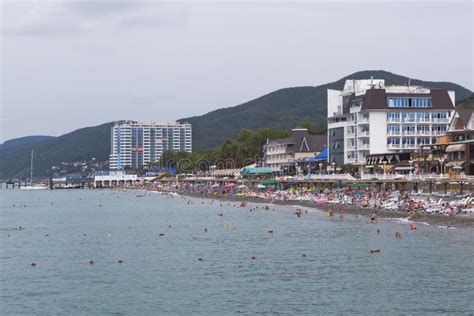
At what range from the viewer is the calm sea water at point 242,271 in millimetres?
28125

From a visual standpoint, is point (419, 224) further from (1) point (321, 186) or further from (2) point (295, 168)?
(2) point (295, 168)

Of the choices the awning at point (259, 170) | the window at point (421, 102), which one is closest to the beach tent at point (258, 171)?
the awning at point (259, 170)

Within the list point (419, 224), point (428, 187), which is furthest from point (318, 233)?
point (428, 187)

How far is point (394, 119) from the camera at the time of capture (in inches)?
4205

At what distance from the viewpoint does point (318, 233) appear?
52469mm

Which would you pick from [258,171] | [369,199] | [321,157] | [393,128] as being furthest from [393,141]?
[258,171]

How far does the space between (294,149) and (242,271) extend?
10281 centimetres

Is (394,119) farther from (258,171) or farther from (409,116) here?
(258,171)

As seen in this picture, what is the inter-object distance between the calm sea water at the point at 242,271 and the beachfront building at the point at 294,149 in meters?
78.0

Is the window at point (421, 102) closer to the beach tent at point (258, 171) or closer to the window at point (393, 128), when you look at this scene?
the window at point (393, 128)

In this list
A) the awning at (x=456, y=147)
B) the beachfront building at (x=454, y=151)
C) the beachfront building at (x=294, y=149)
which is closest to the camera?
the beachfront building at (x=454, y=151)

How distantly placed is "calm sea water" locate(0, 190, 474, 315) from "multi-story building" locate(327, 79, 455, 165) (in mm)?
49858

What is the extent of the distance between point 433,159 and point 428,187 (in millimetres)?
8142

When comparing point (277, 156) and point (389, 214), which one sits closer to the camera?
point (389, 214)
